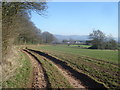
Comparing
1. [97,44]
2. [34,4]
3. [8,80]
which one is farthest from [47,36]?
[8,80]

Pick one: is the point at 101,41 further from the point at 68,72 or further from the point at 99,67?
the point at 68,72

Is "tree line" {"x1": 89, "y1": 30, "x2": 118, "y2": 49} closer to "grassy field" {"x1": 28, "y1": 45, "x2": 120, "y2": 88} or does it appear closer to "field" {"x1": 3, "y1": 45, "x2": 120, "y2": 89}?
"grassy field" {"x1": 28, "y1": 45, "x2": 120, "y2": 88}

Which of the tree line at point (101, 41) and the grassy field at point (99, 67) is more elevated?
the tree line at point (101, 41)

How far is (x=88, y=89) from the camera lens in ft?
19.1

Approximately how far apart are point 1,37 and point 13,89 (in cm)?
515

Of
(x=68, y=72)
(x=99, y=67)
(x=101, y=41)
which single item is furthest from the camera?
(x=101, y=41)

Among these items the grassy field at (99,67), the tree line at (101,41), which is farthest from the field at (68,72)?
the tree line at (101,41)

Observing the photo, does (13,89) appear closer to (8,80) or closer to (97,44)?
(8,80)

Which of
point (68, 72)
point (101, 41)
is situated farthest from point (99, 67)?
point (101, 41)

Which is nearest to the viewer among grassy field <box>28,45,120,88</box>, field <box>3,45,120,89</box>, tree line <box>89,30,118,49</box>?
field <box>3,45,120,89</box>

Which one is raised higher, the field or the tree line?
the tree line

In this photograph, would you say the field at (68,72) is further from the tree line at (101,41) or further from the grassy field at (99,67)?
the tree line at (101,41)

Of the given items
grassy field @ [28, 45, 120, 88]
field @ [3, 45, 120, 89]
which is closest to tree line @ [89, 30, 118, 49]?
grassy field @ [28, 45, 120, 88]

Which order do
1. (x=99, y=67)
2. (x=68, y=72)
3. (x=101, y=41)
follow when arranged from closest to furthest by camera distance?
(x=68, y=72) < (x=99, y=67) < (x=101, y=41)
